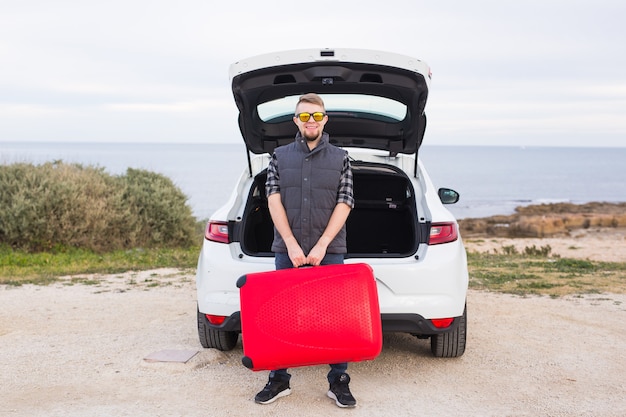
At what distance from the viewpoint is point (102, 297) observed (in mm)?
8266

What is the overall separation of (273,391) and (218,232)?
120cm

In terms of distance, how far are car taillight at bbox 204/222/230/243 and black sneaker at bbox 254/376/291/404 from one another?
105 cm

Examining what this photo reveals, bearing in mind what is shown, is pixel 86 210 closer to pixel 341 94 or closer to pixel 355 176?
pixel 355 176

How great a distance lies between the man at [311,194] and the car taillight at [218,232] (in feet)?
2.50

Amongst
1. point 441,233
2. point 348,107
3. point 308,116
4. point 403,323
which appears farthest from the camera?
point 348,107

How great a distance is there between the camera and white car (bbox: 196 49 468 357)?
15.0 feet

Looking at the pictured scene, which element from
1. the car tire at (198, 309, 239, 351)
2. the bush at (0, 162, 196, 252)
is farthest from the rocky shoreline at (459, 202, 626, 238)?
the car tire at (198, 309, 239, 351)

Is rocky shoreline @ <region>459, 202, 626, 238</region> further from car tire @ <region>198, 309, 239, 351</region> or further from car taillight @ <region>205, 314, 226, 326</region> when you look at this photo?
car taillight @ <region>205, 314, 226, 326</region>

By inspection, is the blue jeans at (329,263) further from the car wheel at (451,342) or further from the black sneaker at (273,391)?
the car wheel at (451,342)

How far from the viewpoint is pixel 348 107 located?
550 cm

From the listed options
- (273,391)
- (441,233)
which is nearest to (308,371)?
(273,391)

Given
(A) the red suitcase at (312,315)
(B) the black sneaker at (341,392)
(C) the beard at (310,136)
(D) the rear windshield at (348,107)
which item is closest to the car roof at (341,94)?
(D) the rear windshield at (348,107)

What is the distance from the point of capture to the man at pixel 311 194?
411 centimetres

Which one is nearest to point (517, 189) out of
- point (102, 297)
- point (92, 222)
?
point (92, 222)
